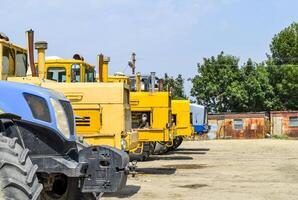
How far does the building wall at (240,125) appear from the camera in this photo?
55.2 meters

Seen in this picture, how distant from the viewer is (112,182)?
6.97 metres

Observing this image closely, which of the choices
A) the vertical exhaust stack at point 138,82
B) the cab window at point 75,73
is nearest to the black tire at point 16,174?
the cab window at point 75,73

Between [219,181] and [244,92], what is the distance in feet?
151

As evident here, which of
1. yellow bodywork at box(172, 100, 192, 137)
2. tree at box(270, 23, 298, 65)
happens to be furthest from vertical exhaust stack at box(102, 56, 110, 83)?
tree at box(270, 23, 298, 65)

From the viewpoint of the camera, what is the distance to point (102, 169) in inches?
274

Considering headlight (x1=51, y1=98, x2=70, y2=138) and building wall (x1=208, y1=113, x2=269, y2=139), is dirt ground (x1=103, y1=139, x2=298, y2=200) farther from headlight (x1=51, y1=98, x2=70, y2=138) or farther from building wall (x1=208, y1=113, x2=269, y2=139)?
building wall (x1=208, y1=113, x2=269, y2=139)

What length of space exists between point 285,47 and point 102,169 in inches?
2527

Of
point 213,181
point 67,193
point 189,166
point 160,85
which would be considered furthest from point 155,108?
point 67,193

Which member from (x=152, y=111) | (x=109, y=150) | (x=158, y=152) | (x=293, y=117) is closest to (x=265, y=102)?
(x=293, y=117)

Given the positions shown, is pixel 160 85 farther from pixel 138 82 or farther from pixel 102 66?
pixel 102 66

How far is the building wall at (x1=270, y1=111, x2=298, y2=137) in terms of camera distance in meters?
55.6

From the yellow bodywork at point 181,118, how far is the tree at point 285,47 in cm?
4411

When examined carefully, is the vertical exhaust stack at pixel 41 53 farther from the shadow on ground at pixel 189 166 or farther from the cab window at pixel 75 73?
the shadow on ground at pixel 189 166

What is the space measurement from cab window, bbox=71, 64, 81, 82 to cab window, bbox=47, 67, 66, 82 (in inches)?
8.6
